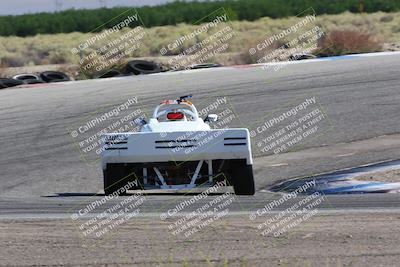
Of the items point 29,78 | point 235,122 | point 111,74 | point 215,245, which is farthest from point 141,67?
point 215,245

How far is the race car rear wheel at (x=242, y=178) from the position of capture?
13.1m

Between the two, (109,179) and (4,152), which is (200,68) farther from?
(109,179)

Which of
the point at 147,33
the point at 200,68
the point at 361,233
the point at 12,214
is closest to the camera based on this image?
the point at 361,233

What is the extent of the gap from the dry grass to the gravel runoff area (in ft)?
80.2

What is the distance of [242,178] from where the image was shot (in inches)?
520

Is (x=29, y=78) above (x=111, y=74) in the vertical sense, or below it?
above

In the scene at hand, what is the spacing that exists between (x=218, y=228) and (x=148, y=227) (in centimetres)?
74

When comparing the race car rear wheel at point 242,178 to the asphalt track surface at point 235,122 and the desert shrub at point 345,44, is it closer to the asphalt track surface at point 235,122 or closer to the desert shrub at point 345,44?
the asphalt track surface at point 235,122

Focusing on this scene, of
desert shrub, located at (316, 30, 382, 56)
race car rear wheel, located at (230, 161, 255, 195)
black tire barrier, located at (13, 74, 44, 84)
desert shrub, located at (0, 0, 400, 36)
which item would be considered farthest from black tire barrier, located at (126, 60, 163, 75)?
desert shrub, located at (0, 0, 400, 36)

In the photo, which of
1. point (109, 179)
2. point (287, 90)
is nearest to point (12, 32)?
point (287, 90)

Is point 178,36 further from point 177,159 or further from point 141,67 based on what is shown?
point 177,159

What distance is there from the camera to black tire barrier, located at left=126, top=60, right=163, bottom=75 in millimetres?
28094

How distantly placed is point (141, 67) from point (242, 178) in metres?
16.1

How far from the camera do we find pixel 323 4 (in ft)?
194
